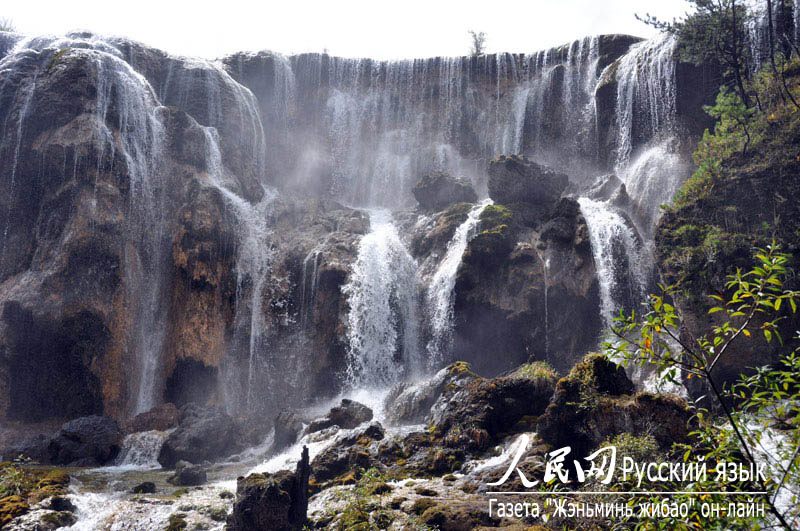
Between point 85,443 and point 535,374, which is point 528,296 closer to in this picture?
point 535,374

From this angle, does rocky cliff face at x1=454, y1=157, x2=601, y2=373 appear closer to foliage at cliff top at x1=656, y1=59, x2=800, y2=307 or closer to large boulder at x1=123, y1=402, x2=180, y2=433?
foliage at cliff top at x1=656, y1=59, x2=800, y2=307

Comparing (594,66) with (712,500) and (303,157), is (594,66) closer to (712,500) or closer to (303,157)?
(303,157)

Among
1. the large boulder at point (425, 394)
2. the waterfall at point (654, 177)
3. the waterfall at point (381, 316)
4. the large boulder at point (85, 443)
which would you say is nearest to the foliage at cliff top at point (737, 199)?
the waterfall at point (654, 177)

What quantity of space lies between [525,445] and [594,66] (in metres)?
32.5

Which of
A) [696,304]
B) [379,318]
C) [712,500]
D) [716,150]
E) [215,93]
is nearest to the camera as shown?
[712,500]

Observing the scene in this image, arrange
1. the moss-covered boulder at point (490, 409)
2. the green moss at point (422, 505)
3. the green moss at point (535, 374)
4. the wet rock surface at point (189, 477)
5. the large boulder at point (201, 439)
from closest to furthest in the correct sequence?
the green moss at point (422, 505) < the moss-covered boulder at point (490, 409) < the green moss at point (535, 374) < the wet rock surface at point (189, 477) < the large boulder at point (201, 439)

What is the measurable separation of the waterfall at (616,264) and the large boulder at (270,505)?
15938mm

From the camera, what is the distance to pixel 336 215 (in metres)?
35.7

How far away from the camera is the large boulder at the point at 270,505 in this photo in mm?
11859

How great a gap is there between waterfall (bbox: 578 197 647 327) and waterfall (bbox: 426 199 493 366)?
6302mm

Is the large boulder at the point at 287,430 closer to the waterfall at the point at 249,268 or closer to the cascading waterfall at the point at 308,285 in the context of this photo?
the waterfall at the point at 249,268

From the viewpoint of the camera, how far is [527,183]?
3045 cm

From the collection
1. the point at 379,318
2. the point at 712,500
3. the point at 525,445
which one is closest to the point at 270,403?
the point at 379,318

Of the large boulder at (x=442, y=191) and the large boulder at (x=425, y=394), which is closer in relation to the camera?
the large boulder at (x=425, y=394)
